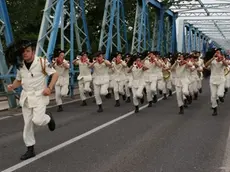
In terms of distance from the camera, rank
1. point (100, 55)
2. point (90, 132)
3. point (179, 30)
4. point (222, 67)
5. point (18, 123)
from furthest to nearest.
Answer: point (179, 30), point (100, 55), point (222, 67), point (18, 123), point (90, 132)

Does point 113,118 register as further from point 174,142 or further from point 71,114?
point 174,142

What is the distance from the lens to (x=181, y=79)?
1380 cm

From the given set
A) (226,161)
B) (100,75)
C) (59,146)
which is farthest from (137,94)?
(226,161)

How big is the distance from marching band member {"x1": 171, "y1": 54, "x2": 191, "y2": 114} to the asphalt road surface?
0.56 m

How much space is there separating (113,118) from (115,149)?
4306 mm

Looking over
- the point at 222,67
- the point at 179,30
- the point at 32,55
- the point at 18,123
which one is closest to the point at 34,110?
the point at 32,55

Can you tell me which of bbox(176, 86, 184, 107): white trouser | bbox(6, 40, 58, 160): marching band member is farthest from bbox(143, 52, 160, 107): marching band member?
bbox(6, 40, 58, 160): marching band member

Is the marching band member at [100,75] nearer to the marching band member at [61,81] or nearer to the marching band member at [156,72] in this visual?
the marching band member at [61,81]

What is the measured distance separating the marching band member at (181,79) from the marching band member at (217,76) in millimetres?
930

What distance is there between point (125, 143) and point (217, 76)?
17.3 ft

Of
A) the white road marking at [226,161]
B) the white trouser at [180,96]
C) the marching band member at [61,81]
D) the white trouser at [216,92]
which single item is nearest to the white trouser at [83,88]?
the marching band member at [61,81]

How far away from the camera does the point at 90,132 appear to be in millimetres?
9734

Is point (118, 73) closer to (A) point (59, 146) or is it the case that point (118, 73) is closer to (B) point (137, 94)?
(B) point (137, 94)

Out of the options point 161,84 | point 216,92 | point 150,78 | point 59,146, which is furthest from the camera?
point 161,84
